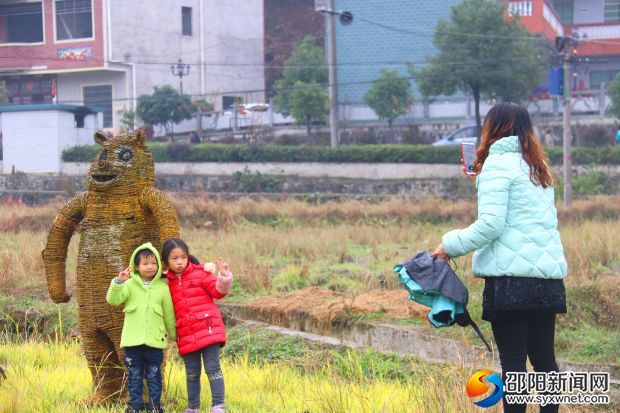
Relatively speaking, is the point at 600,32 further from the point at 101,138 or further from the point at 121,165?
the point at 121,165

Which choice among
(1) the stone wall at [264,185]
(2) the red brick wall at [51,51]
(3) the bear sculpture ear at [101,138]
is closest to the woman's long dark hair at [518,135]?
(3) the bear sculpture ear at [101,138]

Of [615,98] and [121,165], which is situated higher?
[615,98]

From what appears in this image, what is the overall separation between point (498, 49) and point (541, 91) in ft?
22.3

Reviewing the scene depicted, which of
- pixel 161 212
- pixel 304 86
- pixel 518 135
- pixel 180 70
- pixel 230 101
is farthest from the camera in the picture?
pixel 230 101

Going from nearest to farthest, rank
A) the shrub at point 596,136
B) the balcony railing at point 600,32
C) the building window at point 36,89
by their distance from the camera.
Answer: the shrub at point 596,136, the building window at point 36,89, the balcony railing at point 600,32

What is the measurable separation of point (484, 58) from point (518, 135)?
28.5 meters

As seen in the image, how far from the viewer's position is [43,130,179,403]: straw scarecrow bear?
6293 millimetres

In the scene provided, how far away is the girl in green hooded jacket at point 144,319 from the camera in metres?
5.76

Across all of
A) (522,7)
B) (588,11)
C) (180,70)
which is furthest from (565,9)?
(180,70)

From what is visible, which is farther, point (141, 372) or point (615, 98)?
point (615, 98)

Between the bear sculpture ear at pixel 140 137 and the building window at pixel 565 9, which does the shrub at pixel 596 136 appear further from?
the bear sculpture ear at pixel 140 137

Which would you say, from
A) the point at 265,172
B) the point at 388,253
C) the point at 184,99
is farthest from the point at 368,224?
the point at 184,99

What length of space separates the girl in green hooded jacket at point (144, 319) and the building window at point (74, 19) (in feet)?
108

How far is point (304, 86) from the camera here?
35531 millimetres
